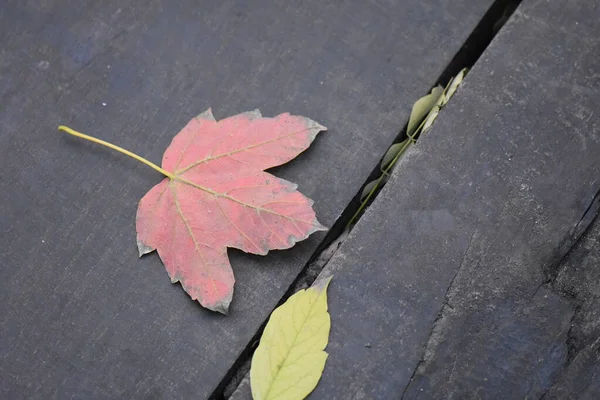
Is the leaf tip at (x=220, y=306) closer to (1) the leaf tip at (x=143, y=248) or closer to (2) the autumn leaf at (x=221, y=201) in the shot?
(2) the autumn leaf at (x=221, y=201)

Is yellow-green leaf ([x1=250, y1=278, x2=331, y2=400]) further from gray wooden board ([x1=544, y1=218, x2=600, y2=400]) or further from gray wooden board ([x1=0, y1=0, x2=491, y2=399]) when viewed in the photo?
gray wooden board ([x1=544, y1=218, x2=600, y2=400])

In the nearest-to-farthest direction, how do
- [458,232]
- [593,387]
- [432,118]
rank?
1. [593,387]
2. [458,232]
3. [432,118]

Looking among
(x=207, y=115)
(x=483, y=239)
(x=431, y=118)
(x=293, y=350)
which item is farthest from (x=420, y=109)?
(x=293, y=350)

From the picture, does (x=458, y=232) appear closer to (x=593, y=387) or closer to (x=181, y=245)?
(x=593, y=387)

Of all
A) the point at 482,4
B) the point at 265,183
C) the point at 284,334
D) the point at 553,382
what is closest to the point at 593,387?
the point at 553,382

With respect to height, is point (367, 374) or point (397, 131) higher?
point (397, 131)

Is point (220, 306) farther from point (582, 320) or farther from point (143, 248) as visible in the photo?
point (582, 320)
